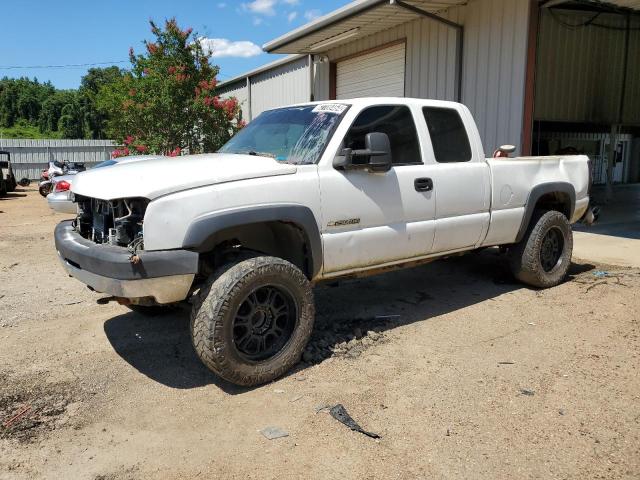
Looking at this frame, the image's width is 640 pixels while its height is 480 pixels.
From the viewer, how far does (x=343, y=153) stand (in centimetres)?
417

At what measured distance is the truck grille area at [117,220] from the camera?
11.8 ft

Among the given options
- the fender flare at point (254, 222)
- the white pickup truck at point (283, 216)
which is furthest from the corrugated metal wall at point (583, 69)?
the fender flare at point (254, 222)

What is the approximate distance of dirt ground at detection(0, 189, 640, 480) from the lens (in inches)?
115

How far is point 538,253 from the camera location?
19.2 ft

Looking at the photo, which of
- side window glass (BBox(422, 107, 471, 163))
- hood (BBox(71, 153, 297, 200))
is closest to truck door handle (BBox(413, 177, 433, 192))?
side window glass (BBox(422, 107, 471, 163))

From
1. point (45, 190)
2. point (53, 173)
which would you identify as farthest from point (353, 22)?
point (53, 173)

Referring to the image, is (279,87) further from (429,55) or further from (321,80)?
(429,55)

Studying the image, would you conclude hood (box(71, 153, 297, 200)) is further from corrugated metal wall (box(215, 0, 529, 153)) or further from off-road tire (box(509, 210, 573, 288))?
corrugated metal wall (box(215, 0, 529, 153))

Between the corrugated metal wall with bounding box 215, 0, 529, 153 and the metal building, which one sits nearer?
the corrugated metal wall with bounding box 215, 0, 529, 153

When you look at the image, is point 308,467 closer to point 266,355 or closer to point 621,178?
point 266,355

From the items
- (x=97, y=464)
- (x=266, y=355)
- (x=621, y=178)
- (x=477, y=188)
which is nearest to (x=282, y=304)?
(x=266, y=355)

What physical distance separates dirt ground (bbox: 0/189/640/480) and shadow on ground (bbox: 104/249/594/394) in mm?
24

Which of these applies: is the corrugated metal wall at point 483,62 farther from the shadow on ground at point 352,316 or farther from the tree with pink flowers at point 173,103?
the tree with pink flowers at point 173,103

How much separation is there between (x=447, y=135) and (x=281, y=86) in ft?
43.8
